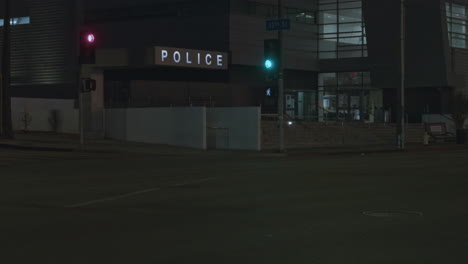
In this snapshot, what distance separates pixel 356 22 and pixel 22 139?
3098 centimetres

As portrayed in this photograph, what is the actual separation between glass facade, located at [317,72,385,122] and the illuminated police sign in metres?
11.0

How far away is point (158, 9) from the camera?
55375 millimetres

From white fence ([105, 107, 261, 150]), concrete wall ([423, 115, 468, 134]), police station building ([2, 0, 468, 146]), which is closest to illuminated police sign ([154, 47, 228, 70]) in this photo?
police station building ([2, 0, 468, 146])

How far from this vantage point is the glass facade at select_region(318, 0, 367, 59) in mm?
57250

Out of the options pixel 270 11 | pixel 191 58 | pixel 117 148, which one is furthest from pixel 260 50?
pixel 117 148

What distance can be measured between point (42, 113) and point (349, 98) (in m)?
26.4

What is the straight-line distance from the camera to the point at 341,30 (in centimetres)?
5806

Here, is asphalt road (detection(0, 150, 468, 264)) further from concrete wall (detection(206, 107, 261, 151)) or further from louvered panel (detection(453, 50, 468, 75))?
louvered panel (detection(453, 50, 468, 75))

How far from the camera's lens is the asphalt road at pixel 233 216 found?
8.48m

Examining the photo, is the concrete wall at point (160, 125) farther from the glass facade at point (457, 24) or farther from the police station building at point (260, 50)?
the glass facade at point (457, 24)

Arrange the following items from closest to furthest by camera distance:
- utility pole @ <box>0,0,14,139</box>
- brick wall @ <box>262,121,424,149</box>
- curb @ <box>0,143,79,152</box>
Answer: curb @ <box>0,143,79,152</box> → utility pole @ <box>0,0,14,139</box> → brick wall @ <box>262,121,424,149</box>

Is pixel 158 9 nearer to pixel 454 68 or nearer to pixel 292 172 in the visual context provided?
pixel 454 68

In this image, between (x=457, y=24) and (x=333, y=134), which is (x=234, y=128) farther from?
(x=457, y=24)

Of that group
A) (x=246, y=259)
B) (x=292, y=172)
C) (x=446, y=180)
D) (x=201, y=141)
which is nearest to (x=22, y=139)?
(x=201, y=141)
